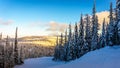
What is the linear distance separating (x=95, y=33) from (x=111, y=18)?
5.95 meters

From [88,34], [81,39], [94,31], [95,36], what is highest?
[94,31]

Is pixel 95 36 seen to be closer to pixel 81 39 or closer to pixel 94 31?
pixel 94 31

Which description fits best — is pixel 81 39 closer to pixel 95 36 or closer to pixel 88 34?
pixel 88 34

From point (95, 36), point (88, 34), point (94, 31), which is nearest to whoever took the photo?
point (95, 36)

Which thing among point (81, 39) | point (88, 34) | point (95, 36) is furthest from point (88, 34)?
point (81, 39)

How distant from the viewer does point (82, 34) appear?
2948 inches

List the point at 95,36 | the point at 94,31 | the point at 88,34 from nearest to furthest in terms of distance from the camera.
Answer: the point at 95,36 → the point at 88,34 → the point at 94,31

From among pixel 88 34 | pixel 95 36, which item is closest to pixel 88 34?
pixel 88 34

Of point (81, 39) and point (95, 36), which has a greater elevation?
point (95, 36)

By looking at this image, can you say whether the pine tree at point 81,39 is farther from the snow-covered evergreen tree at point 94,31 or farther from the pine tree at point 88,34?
the snow-covered evergreen tree at point 94,31

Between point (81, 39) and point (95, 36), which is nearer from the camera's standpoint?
point (95, 36)

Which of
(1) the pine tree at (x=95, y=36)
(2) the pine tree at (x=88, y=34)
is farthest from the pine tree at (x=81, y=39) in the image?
(1) the pine tree at (x=95, y=36)

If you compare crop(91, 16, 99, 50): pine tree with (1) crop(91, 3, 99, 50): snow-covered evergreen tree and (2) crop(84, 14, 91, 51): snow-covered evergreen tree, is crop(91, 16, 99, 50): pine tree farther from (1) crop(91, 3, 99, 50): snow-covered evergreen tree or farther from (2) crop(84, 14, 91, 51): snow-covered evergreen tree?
(2) crop(84, 14, 91, 51): snow-covered evergreen tree

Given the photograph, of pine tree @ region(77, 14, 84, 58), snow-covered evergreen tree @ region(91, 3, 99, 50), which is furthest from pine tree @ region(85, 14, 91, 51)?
pine tree @ region(77, 14, 84, 58)
